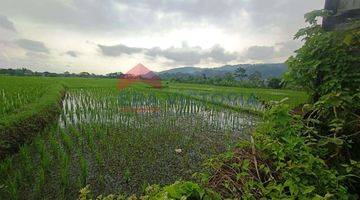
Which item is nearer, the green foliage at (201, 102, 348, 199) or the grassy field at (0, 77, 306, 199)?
the green foliage at (201, 102, 348, 199)

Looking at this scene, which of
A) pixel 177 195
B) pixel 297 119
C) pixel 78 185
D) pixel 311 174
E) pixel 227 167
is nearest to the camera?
pixel 177 195

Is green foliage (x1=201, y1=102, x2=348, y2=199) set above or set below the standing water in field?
above

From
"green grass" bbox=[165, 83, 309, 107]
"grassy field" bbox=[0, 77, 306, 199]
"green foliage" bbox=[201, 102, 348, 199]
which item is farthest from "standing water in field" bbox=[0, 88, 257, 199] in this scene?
"green grass" bbox=[165, 83, 309, 107]

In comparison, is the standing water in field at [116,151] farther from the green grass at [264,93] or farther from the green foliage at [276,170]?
the green grass at [264,93]

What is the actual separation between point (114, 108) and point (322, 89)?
8.93 m

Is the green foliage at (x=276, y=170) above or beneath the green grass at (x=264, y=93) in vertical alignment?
above

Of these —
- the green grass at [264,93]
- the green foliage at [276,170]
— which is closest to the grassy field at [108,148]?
the green foliage at [276,170]

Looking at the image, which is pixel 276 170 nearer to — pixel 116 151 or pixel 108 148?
pixel 116 151

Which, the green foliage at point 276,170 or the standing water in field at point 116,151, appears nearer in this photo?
the green foliage at point 276,170

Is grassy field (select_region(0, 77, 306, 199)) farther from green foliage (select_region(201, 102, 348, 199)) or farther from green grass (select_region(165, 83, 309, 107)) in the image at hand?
green grass (select_region(165, 83, 309, 107))

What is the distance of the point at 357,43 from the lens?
8.95 feet

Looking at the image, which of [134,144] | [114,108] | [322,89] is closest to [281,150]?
[322,89]

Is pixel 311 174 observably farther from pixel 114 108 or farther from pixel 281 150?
pixel 114 108

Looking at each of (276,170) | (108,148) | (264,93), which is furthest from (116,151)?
(264,93)
